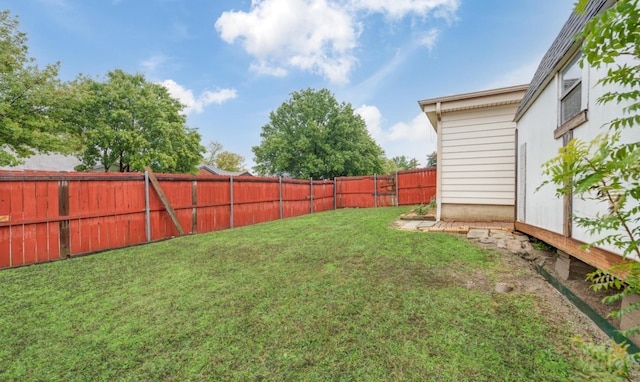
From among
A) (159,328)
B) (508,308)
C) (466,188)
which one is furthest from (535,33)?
(159,328)

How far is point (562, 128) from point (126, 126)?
20.8 metres

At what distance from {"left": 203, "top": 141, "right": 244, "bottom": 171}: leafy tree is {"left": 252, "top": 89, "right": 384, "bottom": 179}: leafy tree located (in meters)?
15.0

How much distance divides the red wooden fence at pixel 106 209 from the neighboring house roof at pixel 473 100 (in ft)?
19.0

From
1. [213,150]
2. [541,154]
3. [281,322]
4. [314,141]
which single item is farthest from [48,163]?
[541,154]

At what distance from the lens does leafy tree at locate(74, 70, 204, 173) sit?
15383 mm

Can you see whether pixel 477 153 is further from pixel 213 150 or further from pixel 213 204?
pixel 213 150

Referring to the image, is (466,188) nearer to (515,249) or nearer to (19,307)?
(515,249)

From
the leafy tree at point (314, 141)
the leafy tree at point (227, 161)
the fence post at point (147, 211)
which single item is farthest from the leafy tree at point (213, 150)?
the fence post at point (147, 211)

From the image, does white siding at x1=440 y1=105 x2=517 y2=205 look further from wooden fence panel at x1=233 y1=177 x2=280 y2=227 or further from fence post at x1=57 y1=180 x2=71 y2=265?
fence post at x1=57 y1=180 x2=71 y2=265

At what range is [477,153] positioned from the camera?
625cm

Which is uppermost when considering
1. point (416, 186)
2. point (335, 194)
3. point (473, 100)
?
point (473, 100)

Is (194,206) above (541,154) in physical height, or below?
below

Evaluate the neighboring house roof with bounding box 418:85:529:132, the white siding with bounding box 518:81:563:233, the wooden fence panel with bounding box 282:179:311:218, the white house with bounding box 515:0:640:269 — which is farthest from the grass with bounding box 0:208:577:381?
the wooden fence panel with bounding box 282:179:311:218

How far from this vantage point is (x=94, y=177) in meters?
5.13
